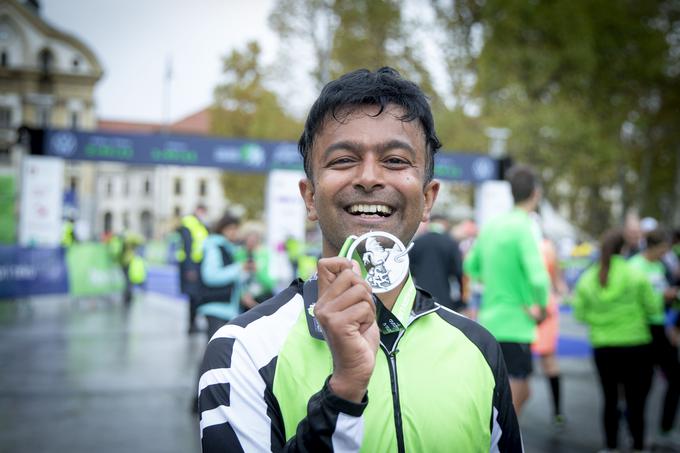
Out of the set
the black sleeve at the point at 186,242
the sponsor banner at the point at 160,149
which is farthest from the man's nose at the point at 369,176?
the sponsor banner at the point at 160,149

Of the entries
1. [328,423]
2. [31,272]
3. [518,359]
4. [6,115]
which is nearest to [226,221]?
[518,359]

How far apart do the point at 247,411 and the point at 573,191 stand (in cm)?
3372

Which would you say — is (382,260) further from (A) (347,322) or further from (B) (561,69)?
(B) (561,69)

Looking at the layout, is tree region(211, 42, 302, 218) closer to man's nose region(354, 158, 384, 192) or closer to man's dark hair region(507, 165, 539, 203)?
man's dark hair region(507, 165, 539, 203)

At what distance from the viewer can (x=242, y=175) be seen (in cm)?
3475

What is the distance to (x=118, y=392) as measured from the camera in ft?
25.8

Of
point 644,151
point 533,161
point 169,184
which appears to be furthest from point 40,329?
point 169,184

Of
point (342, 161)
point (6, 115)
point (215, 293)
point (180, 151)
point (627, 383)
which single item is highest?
point (6, 115)

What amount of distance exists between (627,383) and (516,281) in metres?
1.75

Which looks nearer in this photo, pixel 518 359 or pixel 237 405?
pixel 237 405

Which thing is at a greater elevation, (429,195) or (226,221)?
(429,195)

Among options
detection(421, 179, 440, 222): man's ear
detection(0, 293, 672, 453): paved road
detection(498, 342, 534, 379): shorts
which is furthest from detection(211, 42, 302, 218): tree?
detection(421, 179, 440, 222): man's ear

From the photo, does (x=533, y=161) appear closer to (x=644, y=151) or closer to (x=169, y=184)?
(x=644, y=151)

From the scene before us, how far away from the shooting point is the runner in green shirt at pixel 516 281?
4773 millimetres
